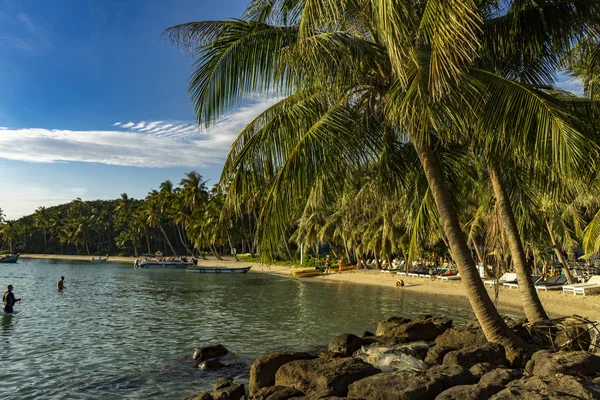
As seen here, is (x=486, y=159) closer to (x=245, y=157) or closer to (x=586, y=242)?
(x=245, y=157)

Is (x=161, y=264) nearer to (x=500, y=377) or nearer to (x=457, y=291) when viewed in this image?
(x=457, y=291)

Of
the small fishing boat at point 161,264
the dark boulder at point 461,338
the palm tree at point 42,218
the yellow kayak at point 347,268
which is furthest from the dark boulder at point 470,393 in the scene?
the palm tree at point 42,218

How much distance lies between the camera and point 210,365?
11.9m

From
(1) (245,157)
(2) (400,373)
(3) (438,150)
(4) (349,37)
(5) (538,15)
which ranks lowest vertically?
(2) (400,373)

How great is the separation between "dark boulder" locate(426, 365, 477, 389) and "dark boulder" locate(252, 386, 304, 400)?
7.41ft

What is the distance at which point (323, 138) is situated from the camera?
7.51 m

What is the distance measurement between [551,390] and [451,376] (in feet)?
5.72

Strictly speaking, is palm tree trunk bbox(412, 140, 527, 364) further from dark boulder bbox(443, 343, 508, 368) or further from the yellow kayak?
the yellow kayak

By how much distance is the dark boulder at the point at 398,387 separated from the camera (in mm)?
6125

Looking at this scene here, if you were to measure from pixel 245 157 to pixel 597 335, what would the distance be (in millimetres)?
8859

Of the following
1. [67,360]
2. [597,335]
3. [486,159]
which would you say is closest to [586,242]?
[597,335]

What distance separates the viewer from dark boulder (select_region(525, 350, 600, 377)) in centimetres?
676

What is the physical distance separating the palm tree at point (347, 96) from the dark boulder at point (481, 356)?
246mm

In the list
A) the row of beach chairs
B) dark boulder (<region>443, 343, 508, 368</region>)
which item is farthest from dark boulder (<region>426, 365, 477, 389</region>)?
the row of beach chairs
